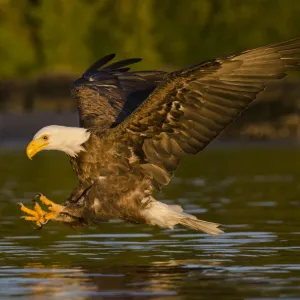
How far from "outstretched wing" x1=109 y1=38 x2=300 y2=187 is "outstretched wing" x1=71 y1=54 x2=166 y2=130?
116 cm

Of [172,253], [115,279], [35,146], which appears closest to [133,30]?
[172,253]

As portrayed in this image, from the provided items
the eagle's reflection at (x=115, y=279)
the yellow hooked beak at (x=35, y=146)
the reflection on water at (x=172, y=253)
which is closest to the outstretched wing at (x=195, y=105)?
the yellow hooked beak at (x=35, y=146)

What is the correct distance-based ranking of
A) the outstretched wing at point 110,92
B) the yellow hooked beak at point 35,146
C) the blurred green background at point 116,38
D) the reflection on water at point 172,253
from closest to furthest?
1. the reflection on water at point 172,253
2. the yellow hooked beak at point 35,146
3. the outstretched wing at point 110,92
4. the blurred green background at point 116,38

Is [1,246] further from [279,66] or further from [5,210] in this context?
[5,210]

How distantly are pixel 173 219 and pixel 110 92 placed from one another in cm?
313

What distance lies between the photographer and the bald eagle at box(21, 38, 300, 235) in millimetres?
14648

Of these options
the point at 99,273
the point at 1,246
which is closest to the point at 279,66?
the point at 99,273

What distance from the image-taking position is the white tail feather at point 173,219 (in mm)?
14883

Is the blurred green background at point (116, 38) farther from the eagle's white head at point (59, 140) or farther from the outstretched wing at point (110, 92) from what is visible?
the eagle's white head at point (59, 140)

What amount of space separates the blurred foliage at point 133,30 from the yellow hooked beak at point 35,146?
149 feet

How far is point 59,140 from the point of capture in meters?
15.0

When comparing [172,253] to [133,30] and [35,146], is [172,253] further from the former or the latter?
[133,30]

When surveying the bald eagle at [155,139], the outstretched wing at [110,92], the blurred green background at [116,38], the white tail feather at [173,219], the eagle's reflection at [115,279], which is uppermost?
the blurred green background at [116,38]

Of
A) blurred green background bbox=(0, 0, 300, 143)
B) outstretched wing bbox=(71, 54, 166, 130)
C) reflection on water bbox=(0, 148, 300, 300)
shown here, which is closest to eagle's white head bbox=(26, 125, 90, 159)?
reflection on water bbox=(0, 148, 300, 300)
